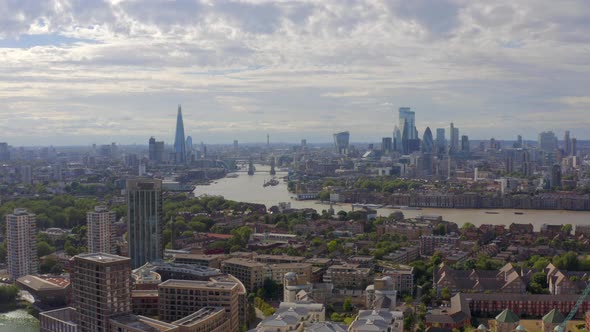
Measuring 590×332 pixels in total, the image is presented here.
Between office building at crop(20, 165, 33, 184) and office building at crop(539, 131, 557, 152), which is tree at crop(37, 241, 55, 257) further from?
office building at crop(539, 131, 557, 152)

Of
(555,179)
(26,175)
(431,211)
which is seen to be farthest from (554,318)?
(26,175)

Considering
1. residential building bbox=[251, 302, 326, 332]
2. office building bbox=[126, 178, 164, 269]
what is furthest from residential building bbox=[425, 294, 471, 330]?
office building bbox=[126, 178, 164, 269]

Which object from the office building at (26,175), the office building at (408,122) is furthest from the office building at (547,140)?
the office building at (26,175)

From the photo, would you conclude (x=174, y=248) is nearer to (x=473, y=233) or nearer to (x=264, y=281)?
(x=264, y=281)

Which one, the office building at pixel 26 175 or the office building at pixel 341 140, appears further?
the office building at pixel 341 140

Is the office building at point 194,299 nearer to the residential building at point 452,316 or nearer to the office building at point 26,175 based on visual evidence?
the residential building at point 452,316

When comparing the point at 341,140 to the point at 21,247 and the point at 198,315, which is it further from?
the point at 198,315
